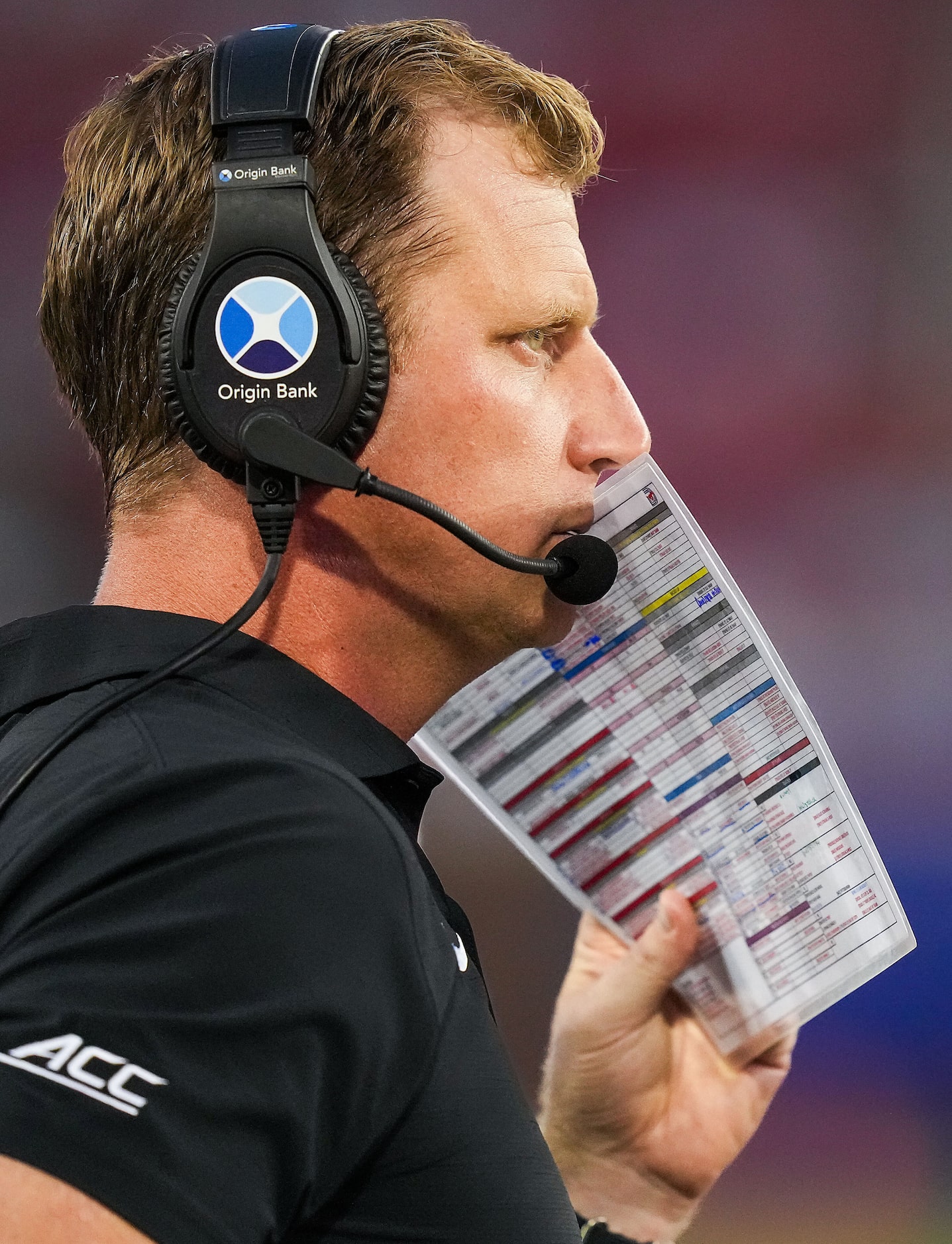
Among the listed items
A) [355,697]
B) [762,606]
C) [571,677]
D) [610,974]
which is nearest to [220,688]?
[355,697]

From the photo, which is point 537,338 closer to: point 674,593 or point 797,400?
point 674,593

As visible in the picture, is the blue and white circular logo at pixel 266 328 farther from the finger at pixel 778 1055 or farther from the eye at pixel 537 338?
the finger at pixel 778 1055

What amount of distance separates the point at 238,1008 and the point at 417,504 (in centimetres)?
31

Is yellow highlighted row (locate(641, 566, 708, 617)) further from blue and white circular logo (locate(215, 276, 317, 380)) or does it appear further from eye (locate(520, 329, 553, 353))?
blue and white circular logo (locate(215, 276, 317, 380))

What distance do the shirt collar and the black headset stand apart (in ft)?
0.19

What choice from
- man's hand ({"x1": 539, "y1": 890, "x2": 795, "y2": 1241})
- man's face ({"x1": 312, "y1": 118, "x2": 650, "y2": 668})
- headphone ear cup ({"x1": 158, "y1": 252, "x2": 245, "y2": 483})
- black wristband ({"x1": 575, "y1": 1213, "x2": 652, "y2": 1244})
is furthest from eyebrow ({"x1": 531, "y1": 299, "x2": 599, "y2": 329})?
black wristband ({"x1": 575, "y1": 1213, "x2": 652, "y2": 1244})

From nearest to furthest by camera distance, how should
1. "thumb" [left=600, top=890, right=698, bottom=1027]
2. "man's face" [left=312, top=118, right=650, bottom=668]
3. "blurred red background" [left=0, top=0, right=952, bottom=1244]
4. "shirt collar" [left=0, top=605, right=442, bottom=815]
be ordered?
"shirt collar" [left=0, top=605, right=442, bottom=815], "man's face" [left=312, top=118, right=650, bottom=668], "thumb" [left=600, top=890, right=698, bottom=1027], "blurred red background" [left=0, top=0, right=952, bottom=1244]

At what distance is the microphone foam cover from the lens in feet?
2.62

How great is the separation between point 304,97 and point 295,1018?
0.53 metres

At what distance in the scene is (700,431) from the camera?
2.12 m

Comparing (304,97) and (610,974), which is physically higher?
(304,97)

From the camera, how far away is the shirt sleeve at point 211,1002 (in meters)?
0.50

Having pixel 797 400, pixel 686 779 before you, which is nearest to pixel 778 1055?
pixel 686 779

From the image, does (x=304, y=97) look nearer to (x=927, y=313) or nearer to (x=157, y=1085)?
(x=157, y=1085)
